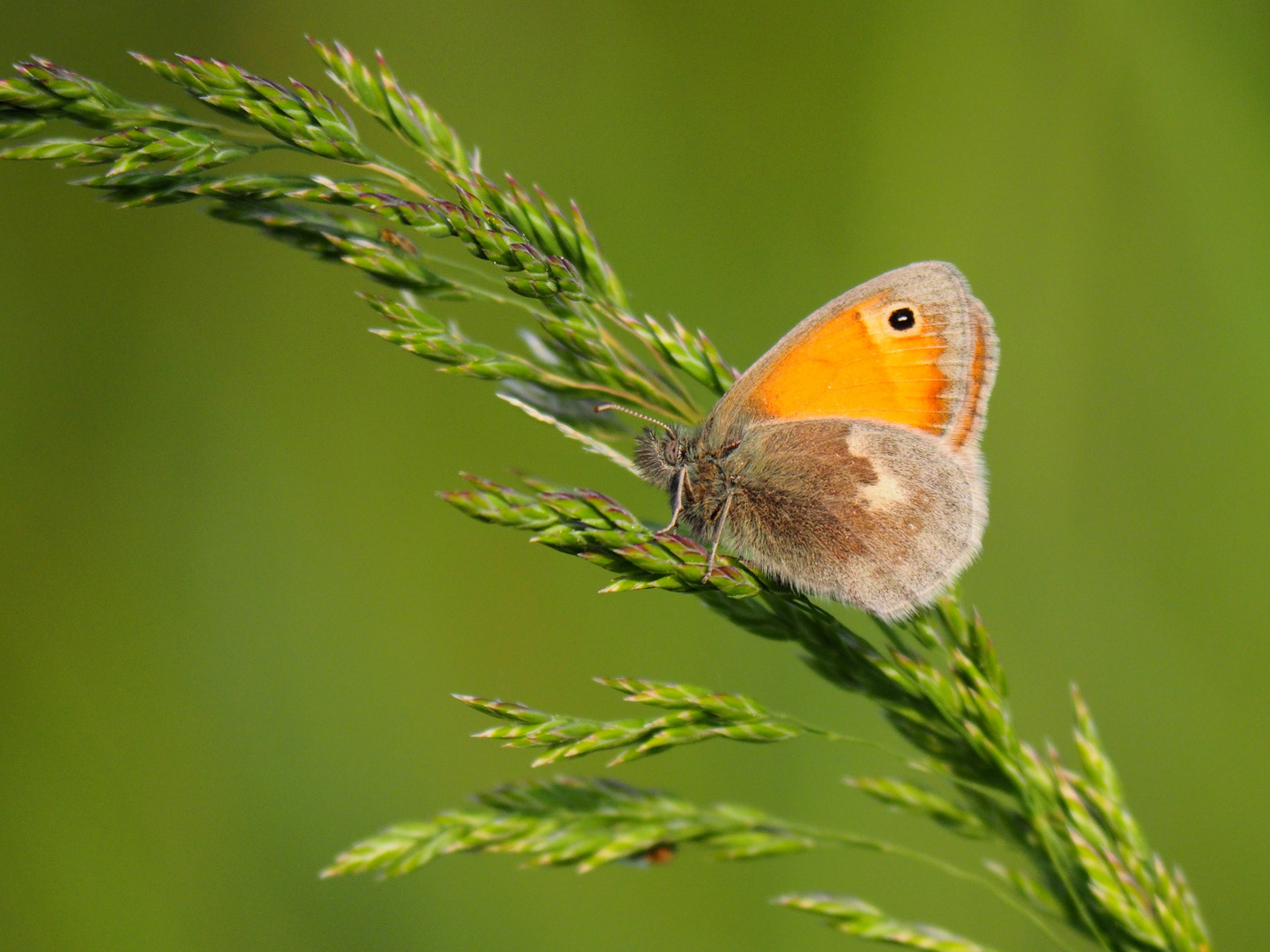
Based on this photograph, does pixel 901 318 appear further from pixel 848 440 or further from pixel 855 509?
pixel 855 509

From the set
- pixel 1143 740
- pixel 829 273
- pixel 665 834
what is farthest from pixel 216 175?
pixel 1143 740

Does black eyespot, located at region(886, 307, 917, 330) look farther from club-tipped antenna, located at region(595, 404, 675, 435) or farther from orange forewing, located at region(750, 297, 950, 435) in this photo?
club-tipped antenna, located at region(595, 404, 675, 435)

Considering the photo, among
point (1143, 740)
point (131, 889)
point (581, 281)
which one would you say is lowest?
point (1143, 740)

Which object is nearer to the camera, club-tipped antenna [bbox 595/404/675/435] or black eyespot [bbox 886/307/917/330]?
club-tipped antenna [bbox 595/404/675/435]

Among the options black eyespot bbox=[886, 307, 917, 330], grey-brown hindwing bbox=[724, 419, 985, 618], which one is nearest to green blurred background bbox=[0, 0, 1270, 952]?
grey-brown hindwing bbox=[724, 419, 985, 618]

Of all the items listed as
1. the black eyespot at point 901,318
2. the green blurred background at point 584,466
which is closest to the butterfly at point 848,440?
the black eyespot at point 901,318

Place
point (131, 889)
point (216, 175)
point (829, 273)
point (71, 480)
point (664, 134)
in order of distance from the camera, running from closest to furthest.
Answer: point (216, 175) → point (131, 889) → point (71, 480) → point (829, 273) → point (664, 134)

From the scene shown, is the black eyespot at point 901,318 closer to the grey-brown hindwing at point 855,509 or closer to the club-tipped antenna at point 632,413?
the grey-brown hindwing at point 855,509

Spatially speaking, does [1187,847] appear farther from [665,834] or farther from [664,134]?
[664,134]

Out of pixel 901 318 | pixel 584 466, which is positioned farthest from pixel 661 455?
pixel 584 466
